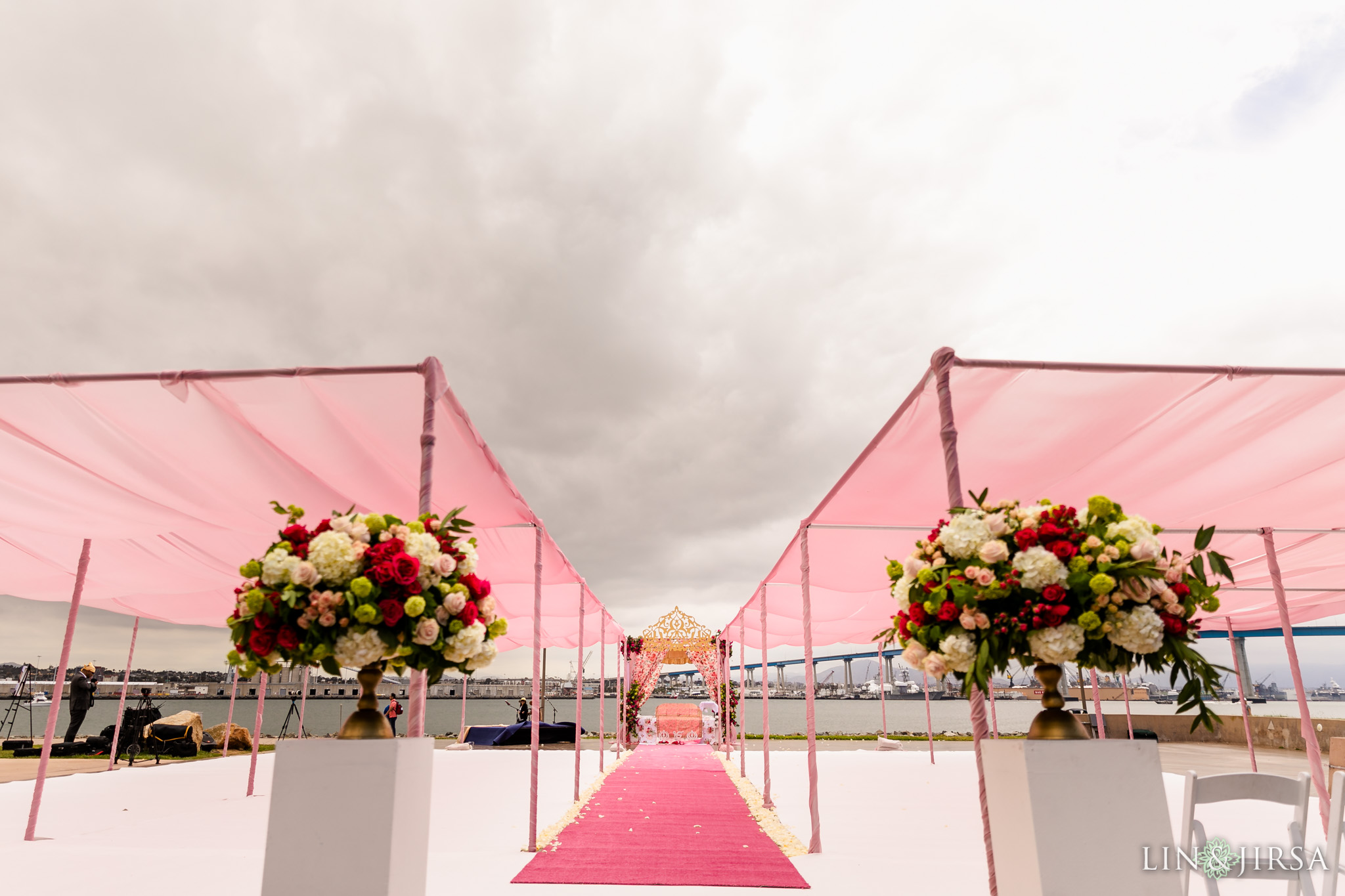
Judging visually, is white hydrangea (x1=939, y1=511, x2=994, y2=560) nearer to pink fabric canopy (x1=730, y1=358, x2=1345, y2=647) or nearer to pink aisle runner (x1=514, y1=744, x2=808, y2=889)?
pink fabric canopy (x1=730, y1=358, x2=1345, y2=647)

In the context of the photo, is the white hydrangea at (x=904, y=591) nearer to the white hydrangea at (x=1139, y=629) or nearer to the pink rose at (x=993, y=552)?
the pink rose at (x=993, y=552)

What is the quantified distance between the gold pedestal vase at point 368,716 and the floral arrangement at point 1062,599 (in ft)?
5.91

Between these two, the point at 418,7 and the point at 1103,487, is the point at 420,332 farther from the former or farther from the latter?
the point at 1103,487

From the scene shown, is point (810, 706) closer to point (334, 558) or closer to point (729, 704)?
point (334, 558)

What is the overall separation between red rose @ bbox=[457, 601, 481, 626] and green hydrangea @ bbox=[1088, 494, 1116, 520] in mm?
2102

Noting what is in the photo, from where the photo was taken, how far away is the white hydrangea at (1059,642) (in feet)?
6.54

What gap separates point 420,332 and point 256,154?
2954mm

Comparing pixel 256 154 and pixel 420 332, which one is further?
pixel 420 332

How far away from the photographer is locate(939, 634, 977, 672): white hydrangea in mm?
2080

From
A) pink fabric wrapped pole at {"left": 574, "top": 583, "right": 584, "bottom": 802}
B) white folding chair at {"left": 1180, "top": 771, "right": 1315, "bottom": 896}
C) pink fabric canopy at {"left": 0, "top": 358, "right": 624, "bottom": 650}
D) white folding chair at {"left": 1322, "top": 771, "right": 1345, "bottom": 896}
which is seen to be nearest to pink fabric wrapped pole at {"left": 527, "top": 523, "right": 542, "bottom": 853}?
pink fabric canopy at {"left": 0, "top": 358, "right": 624, "bottom": 650}

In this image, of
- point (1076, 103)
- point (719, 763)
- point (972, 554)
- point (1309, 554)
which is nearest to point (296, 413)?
point (972, 554)

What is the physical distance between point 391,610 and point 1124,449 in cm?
416

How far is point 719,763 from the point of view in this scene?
41.5ft

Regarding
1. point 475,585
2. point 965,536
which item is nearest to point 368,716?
point 475,585
